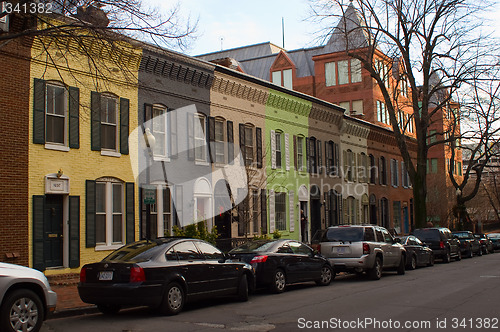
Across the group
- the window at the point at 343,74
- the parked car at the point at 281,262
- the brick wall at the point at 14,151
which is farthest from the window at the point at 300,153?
the window at the point at 343,74

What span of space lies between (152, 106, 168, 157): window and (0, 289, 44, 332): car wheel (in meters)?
12.7

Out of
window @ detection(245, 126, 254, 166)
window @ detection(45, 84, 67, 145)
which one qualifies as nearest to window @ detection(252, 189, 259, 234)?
window @ detection(245, 126, 254, 166)

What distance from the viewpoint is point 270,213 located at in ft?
93.9

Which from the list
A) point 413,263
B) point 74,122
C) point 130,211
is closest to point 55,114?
point 74,122

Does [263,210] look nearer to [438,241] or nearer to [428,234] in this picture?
[428,234]

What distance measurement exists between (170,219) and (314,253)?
721 cm

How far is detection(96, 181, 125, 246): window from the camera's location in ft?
63.1

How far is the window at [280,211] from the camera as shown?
29453 millimetres

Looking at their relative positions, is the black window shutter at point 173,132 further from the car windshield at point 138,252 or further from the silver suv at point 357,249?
the car windshield at point 138,252

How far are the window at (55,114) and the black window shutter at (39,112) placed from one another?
1.01 feet

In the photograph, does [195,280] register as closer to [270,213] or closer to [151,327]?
[151,327]

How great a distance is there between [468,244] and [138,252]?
24.5 meters

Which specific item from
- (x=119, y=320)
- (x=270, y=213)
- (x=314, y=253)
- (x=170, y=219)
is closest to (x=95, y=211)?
(x=170, y=219)

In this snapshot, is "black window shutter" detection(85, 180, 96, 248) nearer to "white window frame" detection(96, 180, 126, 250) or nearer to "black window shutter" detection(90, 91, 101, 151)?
"white window frame" detection(96, 180, 126, 250)
